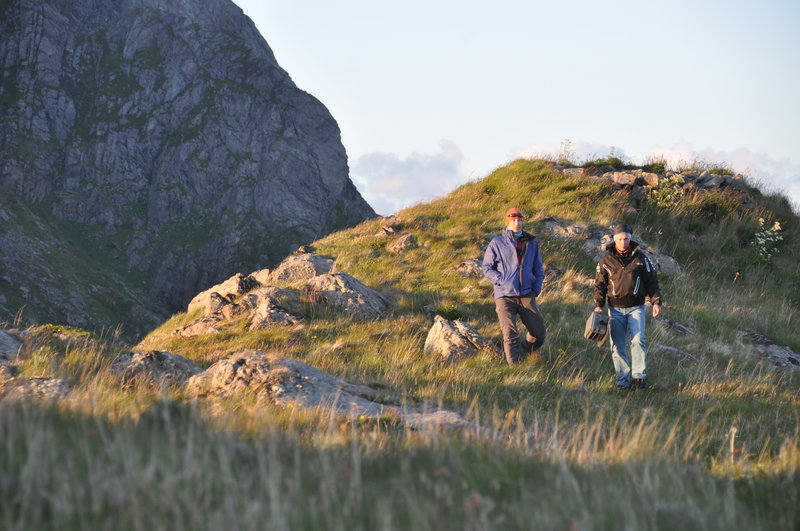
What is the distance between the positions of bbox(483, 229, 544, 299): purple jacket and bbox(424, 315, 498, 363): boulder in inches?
41.6

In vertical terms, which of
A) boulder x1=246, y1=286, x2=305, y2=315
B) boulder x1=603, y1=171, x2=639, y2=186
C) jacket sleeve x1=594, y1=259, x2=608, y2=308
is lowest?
boulder x1=246, y1=286, x2=305, y2=315

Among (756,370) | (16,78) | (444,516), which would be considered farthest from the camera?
(16,78)

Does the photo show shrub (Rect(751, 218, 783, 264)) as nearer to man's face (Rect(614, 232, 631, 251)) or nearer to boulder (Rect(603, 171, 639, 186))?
boulder (Rect(603, 171, 639, 186))

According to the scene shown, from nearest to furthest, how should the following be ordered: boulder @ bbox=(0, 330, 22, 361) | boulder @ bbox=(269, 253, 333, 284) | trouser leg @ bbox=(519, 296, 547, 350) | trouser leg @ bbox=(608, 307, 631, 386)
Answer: boulder @ bbox=(0, 330, 22, 361) < trouser leg @ bbox=(608, 307, 631, 386) < trouser leg @ bbox=(519, 296, 547, 350) < boulder @ bbox=(269, 253, 333, 284)

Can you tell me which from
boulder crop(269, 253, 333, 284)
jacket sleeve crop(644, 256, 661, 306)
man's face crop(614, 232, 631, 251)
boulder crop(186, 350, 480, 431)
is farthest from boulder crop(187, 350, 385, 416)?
boulder crop(269, 253, 333, 284)

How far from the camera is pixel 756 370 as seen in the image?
10.9 metres

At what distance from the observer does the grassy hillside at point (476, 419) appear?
8.48 ft

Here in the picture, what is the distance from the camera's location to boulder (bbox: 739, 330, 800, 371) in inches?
457

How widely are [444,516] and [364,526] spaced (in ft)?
1.27

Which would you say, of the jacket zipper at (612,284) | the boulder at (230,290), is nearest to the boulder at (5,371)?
the boulder at (230,290)

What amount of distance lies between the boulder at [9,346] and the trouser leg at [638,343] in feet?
32.6

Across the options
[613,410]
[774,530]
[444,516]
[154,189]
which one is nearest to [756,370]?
[613,410]

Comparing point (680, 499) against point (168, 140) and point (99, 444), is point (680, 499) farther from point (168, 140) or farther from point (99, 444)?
point (168, 140)

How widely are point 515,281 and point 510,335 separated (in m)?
1.00
